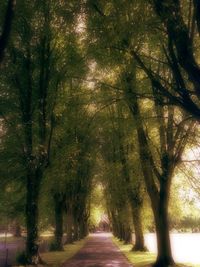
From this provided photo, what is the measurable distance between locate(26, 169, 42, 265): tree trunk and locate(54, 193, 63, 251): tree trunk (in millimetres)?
11298

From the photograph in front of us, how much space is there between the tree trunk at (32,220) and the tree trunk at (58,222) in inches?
445

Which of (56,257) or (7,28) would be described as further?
(56,257)

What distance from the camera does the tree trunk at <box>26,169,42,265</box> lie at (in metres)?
19.7

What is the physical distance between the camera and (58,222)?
33.4 metres

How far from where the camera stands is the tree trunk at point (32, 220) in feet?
64.5

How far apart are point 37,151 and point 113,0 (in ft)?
33.8

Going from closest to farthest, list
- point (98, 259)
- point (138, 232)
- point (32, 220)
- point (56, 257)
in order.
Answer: point (32, 220), point (98, 259), point (56, 257), point (138, 232)

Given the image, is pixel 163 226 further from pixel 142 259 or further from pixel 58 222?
pixel 58 222

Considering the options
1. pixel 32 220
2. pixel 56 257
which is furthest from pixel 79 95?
pixel 56 257

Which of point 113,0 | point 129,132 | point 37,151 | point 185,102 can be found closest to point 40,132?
point 37,151

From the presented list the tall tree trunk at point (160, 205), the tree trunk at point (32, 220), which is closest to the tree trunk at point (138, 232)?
the tall tree trunk at point (160, 205)

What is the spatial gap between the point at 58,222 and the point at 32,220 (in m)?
13.8

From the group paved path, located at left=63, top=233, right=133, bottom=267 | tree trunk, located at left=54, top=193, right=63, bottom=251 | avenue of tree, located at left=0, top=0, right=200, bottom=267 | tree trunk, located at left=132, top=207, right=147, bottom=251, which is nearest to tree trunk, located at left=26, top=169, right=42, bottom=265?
avenue of tree, located at left=0, top=0, right=200, bottom=267

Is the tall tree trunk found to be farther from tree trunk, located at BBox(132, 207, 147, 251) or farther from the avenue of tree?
tree trunk, located at BBox(132, 207, 147, 251)
